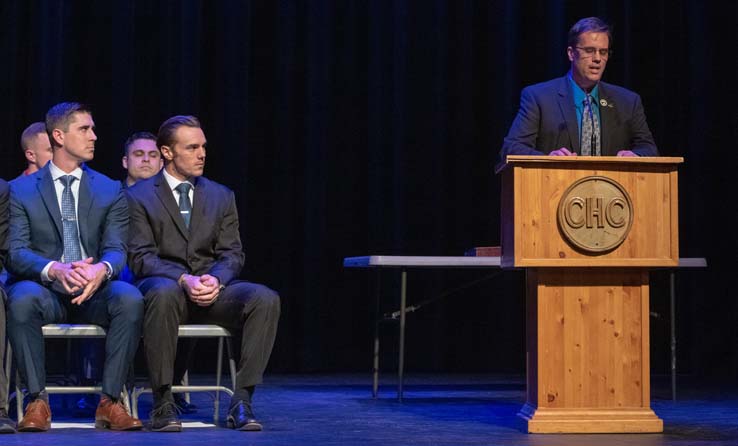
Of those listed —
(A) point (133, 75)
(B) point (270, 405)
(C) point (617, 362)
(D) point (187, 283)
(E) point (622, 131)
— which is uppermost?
(A) point (133, 75)

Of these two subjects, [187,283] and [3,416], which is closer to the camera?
[3,416]

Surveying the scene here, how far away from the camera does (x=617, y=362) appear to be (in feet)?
13.3

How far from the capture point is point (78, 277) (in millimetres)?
4082

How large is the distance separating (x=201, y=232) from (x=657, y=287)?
3.85 m

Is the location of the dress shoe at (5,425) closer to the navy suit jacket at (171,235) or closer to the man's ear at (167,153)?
the navy suit jacket at (171,235)

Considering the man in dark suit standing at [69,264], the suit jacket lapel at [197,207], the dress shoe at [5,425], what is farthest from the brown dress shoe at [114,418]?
the suit jacket lapel at [197,207]

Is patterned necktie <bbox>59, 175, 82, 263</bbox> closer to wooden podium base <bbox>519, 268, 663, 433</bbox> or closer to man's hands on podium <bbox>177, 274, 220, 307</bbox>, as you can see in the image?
man's hands on podium <bbox>177, 274, 220, 307</bbox>

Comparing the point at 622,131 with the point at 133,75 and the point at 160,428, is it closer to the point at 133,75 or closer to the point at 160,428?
the point at 160,428

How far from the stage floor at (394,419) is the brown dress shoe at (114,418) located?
0.06 meters

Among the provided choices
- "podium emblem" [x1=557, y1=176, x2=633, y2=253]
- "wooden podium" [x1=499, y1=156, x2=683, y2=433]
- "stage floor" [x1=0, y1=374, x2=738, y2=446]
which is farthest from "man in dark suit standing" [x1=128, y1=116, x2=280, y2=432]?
"podium emblem" [x1=557, y1=176, x2=633, y2=253]

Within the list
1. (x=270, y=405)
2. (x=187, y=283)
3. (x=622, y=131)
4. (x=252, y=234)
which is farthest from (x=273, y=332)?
(x=252, y=234)

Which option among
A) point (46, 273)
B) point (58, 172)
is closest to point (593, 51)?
point (58, 172)

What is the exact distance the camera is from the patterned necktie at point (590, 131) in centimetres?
445

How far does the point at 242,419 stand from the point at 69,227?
1079 mm
